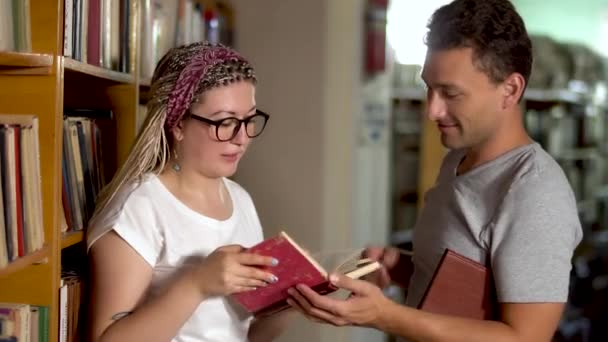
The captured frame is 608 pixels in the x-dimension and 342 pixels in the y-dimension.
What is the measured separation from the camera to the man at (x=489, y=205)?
4.66 feet

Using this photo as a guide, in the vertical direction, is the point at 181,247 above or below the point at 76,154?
below

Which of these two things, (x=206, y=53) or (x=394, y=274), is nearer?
(x=206, y=53)

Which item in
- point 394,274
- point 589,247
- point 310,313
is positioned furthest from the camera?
point 589,247

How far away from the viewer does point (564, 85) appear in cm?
470

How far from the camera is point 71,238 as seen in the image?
1.56 meters

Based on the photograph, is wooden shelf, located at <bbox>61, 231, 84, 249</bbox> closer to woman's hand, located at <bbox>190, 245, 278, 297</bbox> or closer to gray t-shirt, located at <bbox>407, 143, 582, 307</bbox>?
woman's hand, located at <bbox>190, 245, 278, 297</bbox>

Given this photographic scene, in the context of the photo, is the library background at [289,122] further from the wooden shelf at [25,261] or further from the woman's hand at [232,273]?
the woman's hand at [232,273]

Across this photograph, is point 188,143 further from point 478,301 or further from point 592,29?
point 592,29

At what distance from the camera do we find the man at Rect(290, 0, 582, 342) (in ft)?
4.66

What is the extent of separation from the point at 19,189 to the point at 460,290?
35.9 inches

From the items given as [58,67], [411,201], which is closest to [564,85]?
[411,201]

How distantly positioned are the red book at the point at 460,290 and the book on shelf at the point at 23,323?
80 cm

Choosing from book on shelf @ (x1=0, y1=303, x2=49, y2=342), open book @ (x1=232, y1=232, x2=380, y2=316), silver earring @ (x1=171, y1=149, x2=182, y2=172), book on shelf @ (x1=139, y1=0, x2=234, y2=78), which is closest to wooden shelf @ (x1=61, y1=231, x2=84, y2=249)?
book on shelf @ (x1=0, y1=303, x2=49, y2=342)

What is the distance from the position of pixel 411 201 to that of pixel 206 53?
8.32 ft
